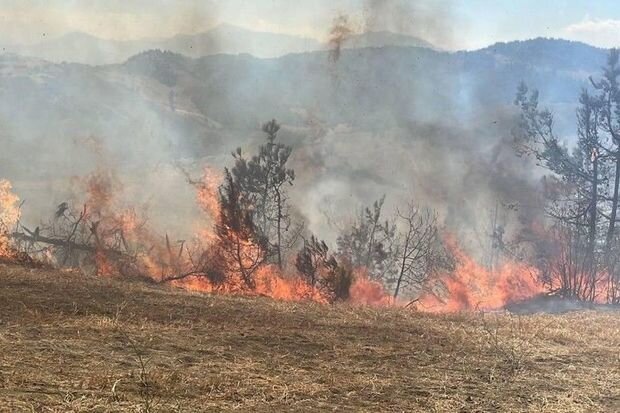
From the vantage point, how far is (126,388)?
22.3ft

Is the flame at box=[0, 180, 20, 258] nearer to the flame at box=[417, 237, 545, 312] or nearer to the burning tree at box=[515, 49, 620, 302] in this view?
the flame at box=[417, 237, 545, 312]

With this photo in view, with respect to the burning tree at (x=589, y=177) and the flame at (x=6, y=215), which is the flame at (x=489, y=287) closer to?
the burning tree at (x=589, y=177)

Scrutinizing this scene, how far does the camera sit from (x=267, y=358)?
906 cm

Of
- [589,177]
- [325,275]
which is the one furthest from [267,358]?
[589,177]

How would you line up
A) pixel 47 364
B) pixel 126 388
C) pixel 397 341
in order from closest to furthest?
pixel 126 388 < pixel 47 364 < pixel 397 341

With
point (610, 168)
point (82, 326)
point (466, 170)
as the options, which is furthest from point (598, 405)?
point (466, 170)

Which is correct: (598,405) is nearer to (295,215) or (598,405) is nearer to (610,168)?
(610,168)

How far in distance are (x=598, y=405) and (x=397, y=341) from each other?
4080 millimetres

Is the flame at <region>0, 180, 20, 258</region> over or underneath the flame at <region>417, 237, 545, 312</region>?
over

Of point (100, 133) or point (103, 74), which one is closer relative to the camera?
point (100, 133)

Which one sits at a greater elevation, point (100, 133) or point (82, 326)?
point (100, 133)

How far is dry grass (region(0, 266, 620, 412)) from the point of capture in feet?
22.6

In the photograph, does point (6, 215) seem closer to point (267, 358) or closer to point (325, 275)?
point (325, 275)

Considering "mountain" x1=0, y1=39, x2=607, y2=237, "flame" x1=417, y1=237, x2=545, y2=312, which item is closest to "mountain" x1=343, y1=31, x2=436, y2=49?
"mountain" x1=0, y1=39, x2=607, y2=237
